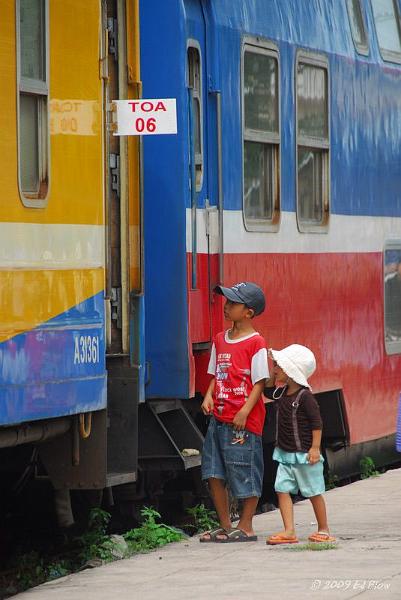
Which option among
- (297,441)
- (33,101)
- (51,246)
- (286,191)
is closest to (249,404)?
(297,441)

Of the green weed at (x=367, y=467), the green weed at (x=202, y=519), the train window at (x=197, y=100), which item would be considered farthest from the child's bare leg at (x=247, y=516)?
the green weed at (x=367, y=467)

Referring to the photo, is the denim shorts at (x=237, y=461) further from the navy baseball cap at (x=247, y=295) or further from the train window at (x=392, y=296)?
the train window at (x=392, y=296)

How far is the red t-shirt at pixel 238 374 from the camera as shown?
29.9ft

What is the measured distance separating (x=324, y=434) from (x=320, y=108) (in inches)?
94.5

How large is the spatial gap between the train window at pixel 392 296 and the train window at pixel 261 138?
2.43m

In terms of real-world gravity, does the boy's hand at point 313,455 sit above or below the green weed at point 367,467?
above

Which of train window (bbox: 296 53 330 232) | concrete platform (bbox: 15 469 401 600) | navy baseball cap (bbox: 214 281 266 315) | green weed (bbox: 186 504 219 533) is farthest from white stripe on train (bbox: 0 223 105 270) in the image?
train window (bbox: 296 53 330 232)

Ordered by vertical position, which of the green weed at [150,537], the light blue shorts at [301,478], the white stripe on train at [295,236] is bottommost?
the green weed at [150,537]

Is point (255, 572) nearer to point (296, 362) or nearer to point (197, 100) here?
point (296, 362)

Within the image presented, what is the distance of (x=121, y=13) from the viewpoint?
30.5ft

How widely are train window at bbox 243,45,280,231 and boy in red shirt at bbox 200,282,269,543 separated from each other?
5.66ft

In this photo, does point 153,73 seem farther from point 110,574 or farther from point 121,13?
point 110,574

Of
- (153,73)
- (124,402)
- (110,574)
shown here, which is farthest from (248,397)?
(153,73)

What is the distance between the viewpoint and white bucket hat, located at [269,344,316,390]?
29.7ft
